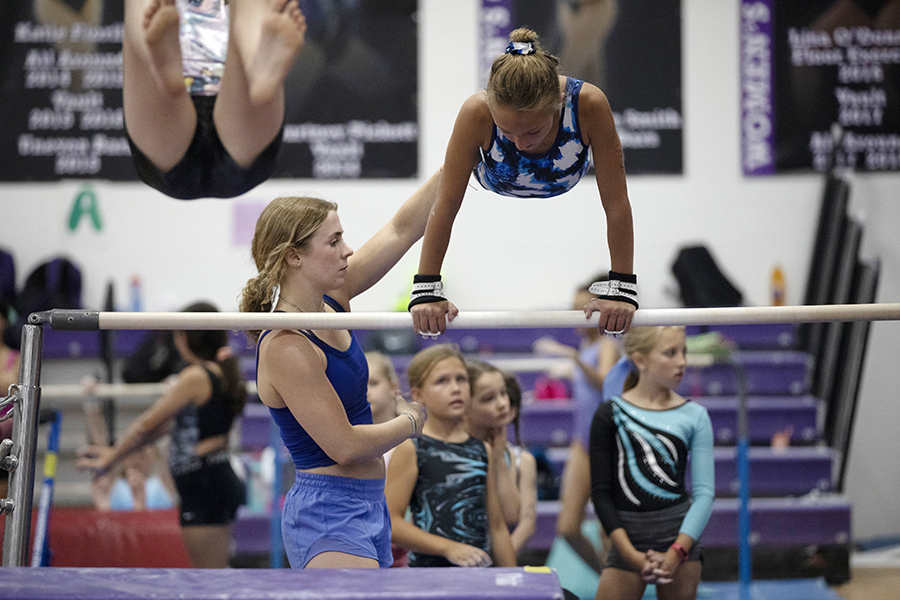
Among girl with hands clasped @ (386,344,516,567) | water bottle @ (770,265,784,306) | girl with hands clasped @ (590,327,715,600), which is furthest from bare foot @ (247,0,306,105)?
water bottle @ (770,265,784,306)

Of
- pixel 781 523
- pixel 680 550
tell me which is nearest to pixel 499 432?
pixel 680 550

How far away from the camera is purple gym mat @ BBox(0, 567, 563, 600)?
1.41m

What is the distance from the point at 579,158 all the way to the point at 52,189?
530 cm

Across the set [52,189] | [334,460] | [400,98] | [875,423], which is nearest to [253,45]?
[334,460]

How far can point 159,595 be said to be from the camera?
1446 mm

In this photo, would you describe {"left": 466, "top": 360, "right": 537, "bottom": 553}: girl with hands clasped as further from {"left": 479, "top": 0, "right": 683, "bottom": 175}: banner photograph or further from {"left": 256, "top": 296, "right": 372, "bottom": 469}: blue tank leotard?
{"left": 479, "top": 0, "right": 683, "bottom": 175}: banner photograph

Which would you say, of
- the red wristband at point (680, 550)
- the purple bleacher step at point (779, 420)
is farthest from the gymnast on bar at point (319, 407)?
the purple bleacher step at point (779, 420)

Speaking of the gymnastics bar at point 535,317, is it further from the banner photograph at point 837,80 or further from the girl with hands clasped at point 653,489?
the banner photograph at point 837,80

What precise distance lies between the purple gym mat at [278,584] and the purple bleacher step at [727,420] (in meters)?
3.63

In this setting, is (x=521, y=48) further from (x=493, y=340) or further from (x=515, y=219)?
(x=515, y=219)

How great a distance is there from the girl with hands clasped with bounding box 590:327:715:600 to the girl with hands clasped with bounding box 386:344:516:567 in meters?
0.32

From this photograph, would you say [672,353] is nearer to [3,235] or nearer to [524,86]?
[524,86]

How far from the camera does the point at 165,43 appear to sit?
7.44ft

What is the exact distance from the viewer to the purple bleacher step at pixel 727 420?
5180 millimetres
